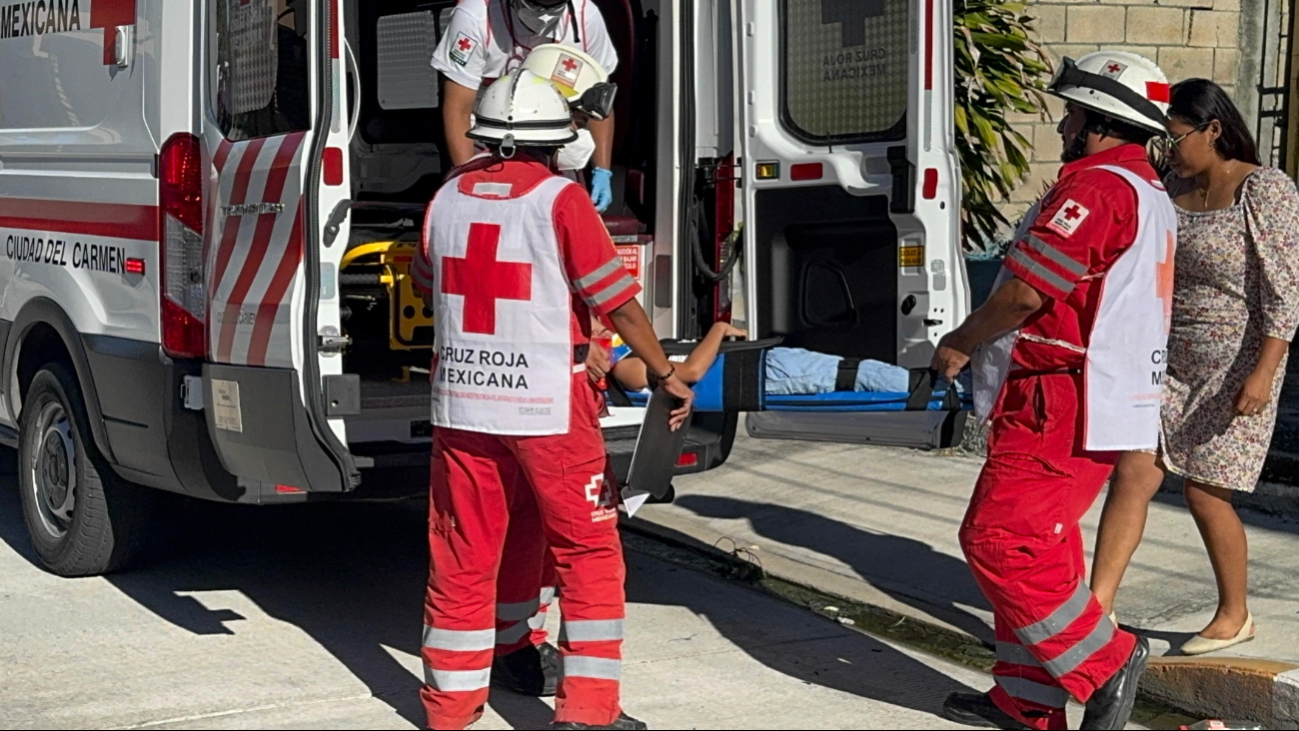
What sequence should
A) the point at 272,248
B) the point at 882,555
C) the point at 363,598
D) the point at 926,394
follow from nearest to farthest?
the point at 272,248
the point at 926,394
the point at 363,598
the point at 882,555

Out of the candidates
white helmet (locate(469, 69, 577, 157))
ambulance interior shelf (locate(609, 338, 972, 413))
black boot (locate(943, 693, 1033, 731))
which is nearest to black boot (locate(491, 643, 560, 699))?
ambulance interior shelf (locate(609, 338, 972, 413))

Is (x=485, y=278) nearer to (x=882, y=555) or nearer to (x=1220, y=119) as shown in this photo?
(x=1220, y=119)

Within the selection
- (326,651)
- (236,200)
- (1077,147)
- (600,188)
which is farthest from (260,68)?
(1077,147)

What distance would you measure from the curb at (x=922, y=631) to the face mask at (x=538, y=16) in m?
1.98

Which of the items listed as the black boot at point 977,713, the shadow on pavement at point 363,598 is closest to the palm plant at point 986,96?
the shadow on pavement at point 363,598

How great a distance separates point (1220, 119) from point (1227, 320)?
55 cm

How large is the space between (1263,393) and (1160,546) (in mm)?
1571

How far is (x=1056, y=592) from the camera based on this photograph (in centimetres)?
A: 432

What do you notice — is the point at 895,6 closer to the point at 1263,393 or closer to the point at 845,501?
the point at 1263,393

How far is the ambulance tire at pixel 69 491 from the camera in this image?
235 inches

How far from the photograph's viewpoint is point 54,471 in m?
6.25

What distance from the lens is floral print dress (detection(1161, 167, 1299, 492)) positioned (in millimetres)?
4883

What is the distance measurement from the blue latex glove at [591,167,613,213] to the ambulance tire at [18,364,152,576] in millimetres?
1810

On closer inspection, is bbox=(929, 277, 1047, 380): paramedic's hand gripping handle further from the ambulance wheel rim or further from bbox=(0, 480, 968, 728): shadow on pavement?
the ambulance wheel rim
